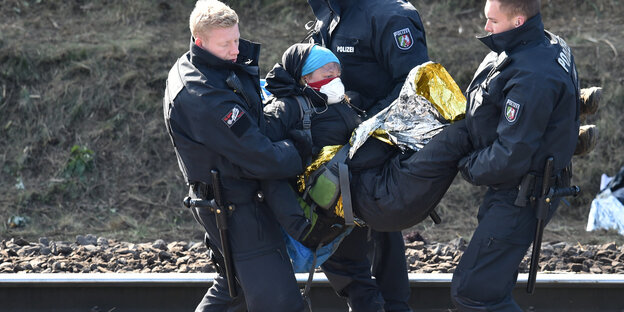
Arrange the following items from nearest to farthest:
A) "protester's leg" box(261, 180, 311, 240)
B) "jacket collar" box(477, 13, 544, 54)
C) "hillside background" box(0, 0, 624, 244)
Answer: "jacket collar" box(477, 13, 544, 54) → "protester's leg" box(261, 180, 311, 240) → "hillside background" box(0, 0, 624, 244)

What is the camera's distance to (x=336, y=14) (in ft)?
18.5

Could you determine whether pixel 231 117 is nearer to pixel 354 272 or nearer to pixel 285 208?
pixel 285 208

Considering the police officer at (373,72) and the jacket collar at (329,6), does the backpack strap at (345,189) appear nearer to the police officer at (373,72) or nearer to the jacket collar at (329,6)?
the police officer at (373,72)

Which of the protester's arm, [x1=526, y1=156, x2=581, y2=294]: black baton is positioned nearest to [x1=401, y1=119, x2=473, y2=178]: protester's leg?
[x1=526, y1=156, x2=581, y2=294]: black baton

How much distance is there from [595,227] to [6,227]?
569 cm

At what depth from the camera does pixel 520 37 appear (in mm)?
4488

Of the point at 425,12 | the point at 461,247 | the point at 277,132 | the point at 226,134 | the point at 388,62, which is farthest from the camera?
the point at 425,12

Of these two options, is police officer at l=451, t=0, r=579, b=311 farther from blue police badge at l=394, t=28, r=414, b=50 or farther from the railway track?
the railway track

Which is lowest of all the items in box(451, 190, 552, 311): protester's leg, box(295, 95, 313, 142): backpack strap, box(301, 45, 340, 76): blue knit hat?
box(451, 190, 552, 311): protester's leg

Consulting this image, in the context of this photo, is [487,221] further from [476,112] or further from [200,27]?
[200,27]

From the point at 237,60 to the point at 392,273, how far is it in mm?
1772

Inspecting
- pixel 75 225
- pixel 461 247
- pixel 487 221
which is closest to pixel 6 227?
pixel 75 225

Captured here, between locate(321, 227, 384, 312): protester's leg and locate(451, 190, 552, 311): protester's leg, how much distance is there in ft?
3.14

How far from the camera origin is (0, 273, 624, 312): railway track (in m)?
5.77
